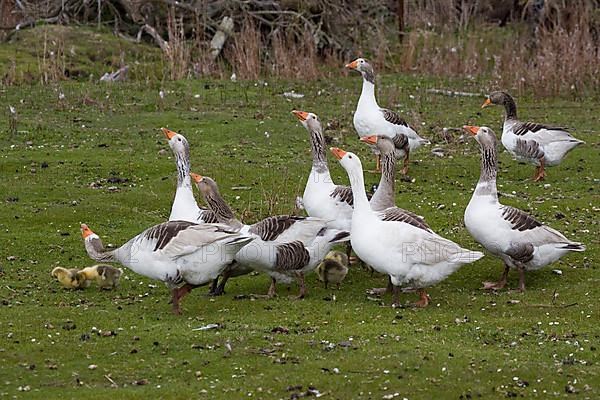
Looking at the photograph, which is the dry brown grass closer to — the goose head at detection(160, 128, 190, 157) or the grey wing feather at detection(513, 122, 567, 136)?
the grey wing feather at detection(513, 122, 567, 136)

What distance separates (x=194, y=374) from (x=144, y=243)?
7.18ft

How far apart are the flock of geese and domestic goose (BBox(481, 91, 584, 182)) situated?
15.6 ft

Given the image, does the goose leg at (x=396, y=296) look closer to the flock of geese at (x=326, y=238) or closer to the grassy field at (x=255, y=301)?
the flock of geese at (x=326, y=238)

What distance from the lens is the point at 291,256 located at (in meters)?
10.9

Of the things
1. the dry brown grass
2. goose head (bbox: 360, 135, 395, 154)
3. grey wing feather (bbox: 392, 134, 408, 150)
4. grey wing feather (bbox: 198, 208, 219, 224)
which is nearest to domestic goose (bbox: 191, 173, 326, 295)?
grey wing feather (bbox: 198, 208, 219, 224)

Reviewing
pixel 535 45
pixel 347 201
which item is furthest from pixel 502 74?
pixel 347 201

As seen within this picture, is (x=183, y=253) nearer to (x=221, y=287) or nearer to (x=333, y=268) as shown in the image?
(x=221, y=287)

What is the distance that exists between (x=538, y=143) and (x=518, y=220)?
18.6 ft

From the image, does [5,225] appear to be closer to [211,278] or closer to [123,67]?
[211,278]

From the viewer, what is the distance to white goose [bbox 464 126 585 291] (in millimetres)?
11203

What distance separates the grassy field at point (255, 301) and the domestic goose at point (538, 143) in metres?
0.38

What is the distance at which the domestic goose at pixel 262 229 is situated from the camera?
10.9 meters

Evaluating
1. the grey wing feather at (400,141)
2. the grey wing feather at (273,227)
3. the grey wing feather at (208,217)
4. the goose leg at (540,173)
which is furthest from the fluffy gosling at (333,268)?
the goose leg at (540,173)

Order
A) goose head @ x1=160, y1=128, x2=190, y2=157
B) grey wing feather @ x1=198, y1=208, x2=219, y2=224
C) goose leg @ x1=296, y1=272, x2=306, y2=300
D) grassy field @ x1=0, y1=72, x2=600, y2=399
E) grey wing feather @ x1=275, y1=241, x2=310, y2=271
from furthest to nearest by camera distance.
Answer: goose head @ x1=160, y1=128, x2=190, y2=157
grey wing feather @ x1=198, y1=208, x2=219, y2=224
goose leg @ x1=296, y1=272, x2=306, y2=300
grey wing feather @ x1=275, y1=241, x2=310, y2=271
grassy field @ x1=0, y1=72, x2=600, y2=399
